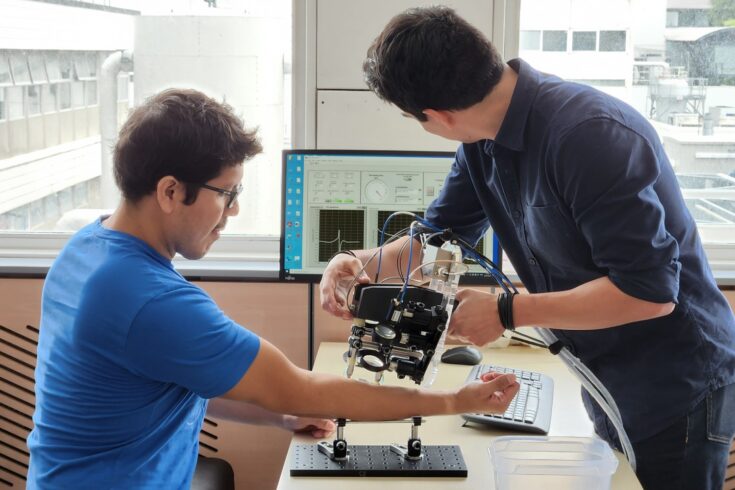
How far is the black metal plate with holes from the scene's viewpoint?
174 centimetres

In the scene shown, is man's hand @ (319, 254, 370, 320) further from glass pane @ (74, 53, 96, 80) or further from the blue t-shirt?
glass pane @ (74, 53, 96, 80)

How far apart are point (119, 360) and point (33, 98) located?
1.98 metres

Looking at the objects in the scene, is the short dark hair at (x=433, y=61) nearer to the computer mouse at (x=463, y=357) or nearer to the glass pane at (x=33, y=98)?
the computer mouse at (x=463, y=357)

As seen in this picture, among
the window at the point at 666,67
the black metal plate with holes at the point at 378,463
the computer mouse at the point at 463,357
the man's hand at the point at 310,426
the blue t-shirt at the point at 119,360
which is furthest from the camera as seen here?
the window at the point at 666,67

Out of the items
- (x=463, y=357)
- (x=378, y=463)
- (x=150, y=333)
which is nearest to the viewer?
(x=150, y=333)

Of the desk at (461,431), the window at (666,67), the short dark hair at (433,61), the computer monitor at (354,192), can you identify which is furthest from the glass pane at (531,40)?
the short dark hair at (433,61)

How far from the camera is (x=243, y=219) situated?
3.17m

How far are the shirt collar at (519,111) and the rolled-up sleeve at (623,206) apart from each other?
0.13m

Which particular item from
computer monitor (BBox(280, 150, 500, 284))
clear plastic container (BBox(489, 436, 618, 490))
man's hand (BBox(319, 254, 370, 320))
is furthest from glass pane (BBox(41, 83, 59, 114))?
clear plastic container (BBox(489, 436, 618, 490))

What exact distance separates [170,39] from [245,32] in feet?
0.86

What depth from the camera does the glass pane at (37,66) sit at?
10.1 ft

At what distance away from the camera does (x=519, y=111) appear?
1.64 metres

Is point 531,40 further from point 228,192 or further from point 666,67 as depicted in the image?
point 228,192

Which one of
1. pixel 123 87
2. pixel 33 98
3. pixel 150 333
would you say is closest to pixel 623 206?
pixel 150 333
